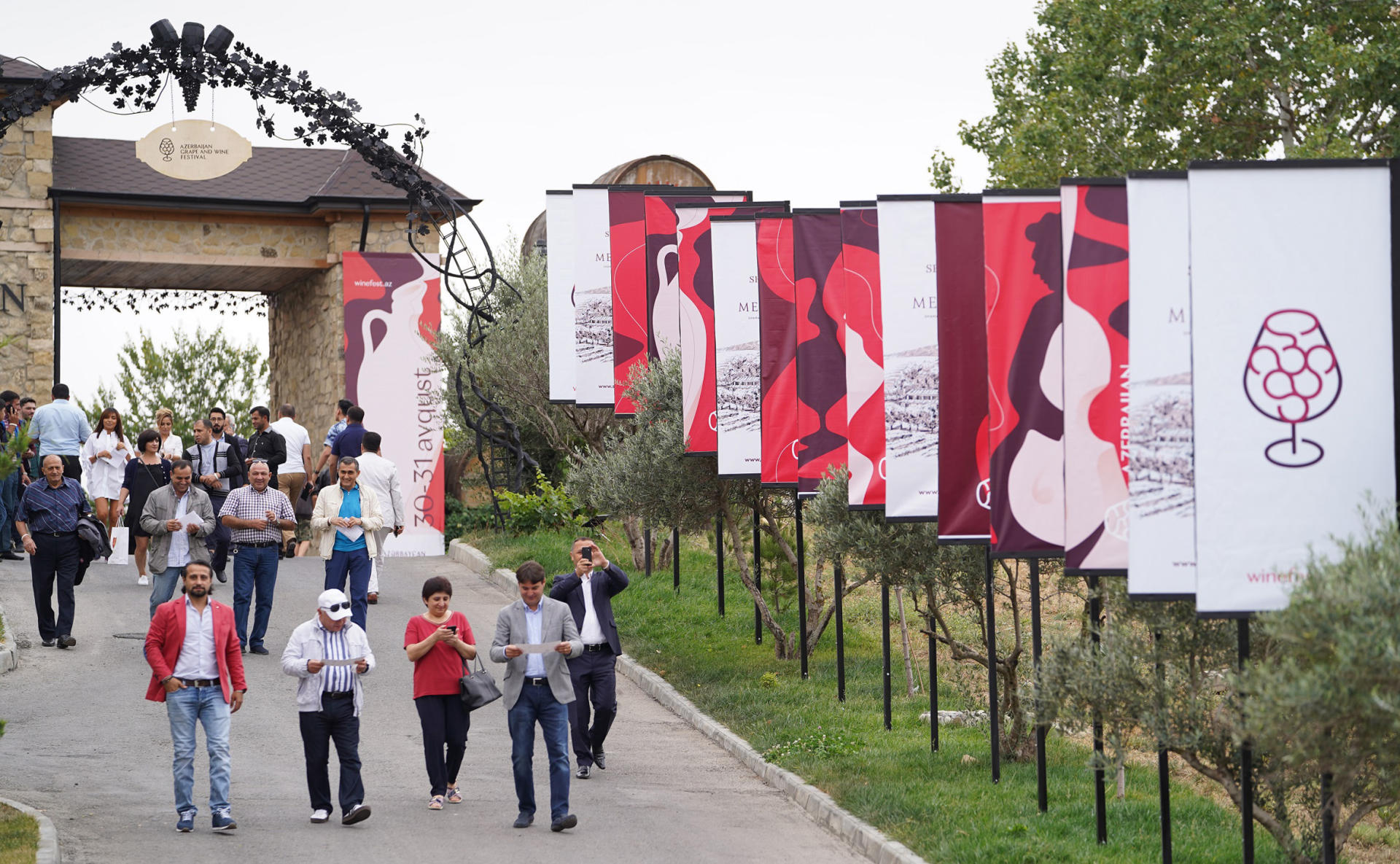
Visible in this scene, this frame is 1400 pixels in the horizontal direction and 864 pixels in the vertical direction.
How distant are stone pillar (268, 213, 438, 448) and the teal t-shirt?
10857 millimetres

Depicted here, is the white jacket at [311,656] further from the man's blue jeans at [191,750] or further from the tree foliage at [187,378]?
the tree foliage at [187,378]

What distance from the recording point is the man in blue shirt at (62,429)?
19.2 meters

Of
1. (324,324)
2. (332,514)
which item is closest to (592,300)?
(332,514)

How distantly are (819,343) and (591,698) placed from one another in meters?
3.65

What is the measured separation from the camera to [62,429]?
19328 mm

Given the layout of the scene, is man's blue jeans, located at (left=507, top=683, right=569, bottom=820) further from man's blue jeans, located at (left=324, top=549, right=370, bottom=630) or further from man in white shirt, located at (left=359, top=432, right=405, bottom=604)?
man in white shirt, located at (left=359, top=432, right=405, bottom=604)

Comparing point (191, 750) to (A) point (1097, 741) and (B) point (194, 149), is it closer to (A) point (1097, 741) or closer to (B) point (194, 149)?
(B) point (194, 149)

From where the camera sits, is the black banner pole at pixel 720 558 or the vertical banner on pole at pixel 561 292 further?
the vertical banner on pole at pixel 561 292

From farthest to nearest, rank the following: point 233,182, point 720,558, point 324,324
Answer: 1. point 324,324
2. point 233,182
3. point 720,558

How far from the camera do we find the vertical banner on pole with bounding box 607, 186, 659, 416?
1717 cm

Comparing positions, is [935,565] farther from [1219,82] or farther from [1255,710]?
[1219,82]

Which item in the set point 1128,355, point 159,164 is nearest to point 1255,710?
point 1128,355

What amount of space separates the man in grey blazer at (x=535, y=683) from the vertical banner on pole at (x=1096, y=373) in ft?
11.3

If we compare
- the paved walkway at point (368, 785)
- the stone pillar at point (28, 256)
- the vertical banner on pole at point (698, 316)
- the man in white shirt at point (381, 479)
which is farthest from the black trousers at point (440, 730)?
the stone pillar at point (28, 256)
